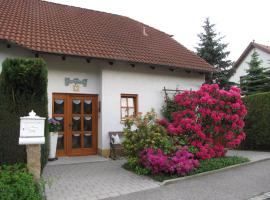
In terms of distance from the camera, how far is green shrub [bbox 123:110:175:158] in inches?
346

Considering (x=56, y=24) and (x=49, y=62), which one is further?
(x=56, y=24)

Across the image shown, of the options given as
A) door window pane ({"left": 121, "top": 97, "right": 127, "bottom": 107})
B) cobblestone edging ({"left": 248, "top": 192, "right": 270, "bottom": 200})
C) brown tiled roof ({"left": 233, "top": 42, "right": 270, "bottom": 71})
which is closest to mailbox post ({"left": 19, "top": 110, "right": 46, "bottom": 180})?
cobblestone edging ({"left": 248, "top": 192, "right": 270, "bottom": 200})

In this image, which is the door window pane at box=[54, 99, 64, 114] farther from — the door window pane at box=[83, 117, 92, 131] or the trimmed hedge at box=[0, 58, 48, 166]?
the trimmed hedge at box=[0, 58, 48, 166]

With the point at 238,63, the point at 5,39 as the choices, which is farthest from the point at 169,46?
the point at 238,63

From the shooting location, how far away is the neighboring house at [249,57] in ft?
86.1

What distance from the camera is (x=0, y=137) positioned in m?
7.50

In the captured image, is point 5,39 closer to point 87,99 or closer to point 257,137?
point 87,99

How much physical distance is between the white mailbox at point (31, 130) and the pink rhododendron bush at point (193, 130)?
3141 millimetres

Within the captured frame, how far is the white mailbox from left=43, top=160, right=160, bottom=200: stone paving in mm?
954

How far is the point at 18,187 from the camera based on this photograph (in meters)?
5.20

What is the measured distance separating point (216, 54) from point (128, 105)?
1172 cm

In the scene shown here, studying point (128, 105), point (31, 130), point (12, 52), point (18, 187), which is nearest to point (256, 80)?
point (128, 105)

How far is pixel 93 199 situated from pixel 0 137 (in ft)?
10.0

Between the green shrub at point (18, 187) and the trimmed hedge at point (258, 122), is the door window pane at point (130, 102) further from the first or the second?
the green shrub at point (18, 187)
